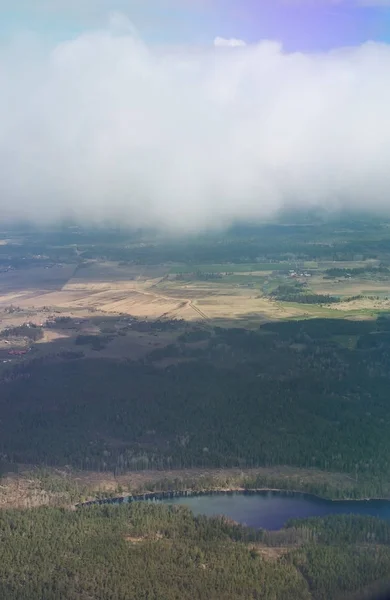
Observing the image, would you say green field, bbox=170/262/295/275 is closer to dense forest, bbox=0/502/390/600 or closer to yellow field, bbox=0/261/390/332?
yellow field, bbox=0/261/390/332

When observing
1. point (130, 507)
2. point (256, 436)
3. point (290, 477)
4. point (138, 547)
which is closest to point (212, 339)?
point (256, 436)

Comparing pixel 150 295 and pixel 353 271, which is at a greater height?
pixel 353 271

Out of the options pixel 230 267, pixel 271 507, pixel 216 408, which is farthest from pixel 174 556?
pixel 230 267

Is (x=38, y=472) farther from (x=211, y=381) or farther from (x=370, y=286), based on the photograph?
(x=370, y=286)

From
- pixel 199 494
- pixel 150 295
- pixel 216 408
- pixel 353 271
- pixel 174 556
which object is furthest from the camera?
pixel 353 271

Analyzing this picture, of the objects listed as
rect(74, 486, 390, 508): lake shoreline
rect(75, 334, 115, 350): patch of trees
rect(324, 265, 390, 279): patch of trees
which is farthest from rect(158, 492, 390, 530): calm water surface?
rect(324, 265, 390, 279): patch of trees

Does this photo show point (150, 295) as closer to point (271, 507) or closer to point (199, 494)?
point (199, 494)
